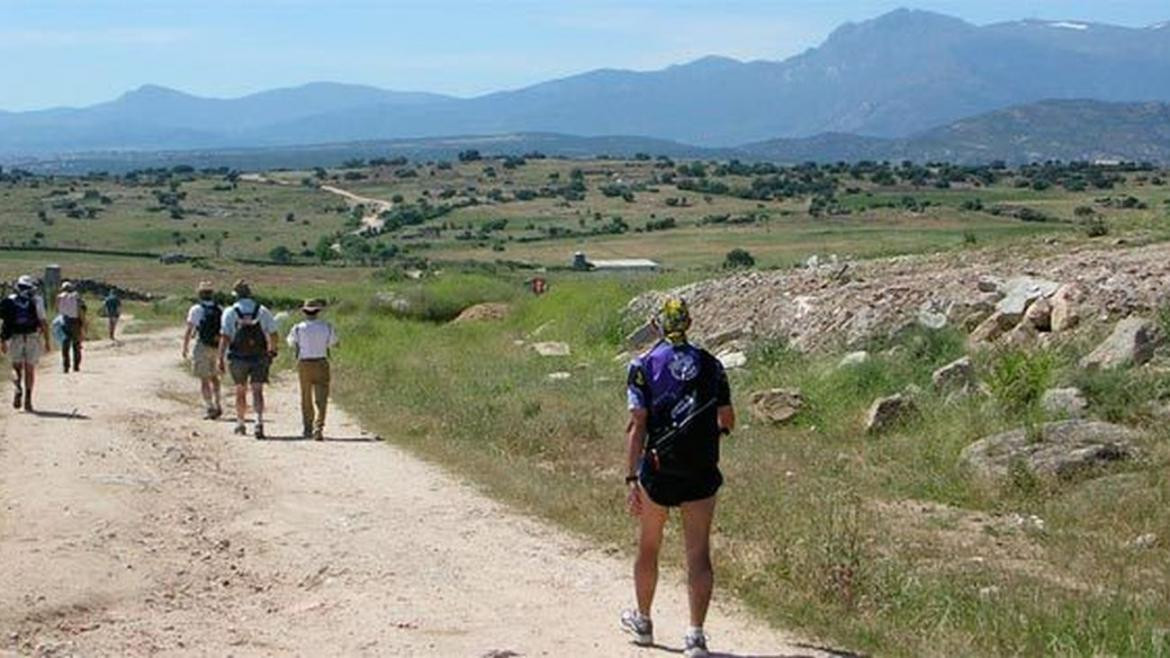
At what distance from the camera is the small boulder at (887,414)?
1622cm

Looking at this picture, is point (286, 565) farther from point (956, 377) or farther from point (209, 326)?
point (209, 326)

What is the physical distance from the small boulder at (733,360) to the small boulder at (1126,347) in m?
6.36

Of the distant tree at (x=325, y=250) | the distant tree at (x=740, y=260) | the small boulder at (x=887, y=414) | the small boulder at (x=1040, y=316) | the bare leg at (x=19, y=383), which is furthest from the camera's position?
the distant tree at (x=325, y=250)

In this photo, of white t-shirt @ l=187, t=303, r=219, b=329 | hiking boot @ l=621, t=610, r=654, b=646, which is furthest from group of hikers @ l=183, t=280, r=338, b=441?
hiking boot @ l=621, t=610, r=654, b=646

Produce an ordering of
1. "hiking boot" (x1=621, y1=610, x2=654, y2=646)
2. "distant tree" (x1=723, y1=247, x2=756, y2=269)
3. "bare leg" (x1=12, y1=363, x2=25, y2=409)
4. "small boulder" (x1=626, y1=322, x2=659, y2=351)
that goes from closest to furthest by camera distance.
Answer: "hiking boot" (x1=621, y1=610, x2=654, y2=646), "bare leg" (x1=12, y1=363, x2=25, y2=409), "small boulder" (x1=626, y1=322, x2=659, y2=351), "distant tree" (x1=723, y1=247, x2=756, y2=269)

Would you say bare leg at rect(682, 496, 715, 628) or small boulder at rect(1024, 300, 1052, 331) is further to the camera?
small boulder at rect(1024, 300, 1052, 331)

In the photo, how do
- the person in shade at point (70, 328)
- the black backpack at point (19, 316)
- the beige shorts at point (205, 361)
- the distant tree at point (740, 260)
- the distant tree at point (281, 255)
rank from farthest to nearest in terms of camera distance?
the distant tree at point (281, 255) < the distant tree at point (740, 260) < the person in shade at point (70, 328) < the black backpack at point (19, 316) < the beige shorts at point (205, 361)

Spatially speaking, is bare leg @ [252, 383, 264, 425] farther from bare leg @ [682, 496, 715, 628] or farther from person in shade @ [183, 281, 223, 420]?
bare leg @ [682, 496, 715, 628]

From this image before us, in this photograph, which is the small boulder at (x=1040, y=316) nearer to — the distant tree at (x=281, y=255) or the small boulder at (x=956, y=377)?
the small boulder at (x=956, y=377)

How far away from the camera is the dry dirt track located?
8.94 metres

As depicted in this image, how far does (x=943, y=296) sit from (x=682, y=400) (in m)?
13.6

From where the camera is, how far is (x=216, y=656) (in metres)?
8.59

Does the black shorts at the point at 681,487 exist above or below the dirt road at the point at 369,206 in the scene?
above

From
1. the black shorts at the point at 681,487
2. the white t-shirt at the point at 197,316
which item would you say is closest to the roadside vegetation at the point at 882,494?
the black shorts at the point at 681,487
